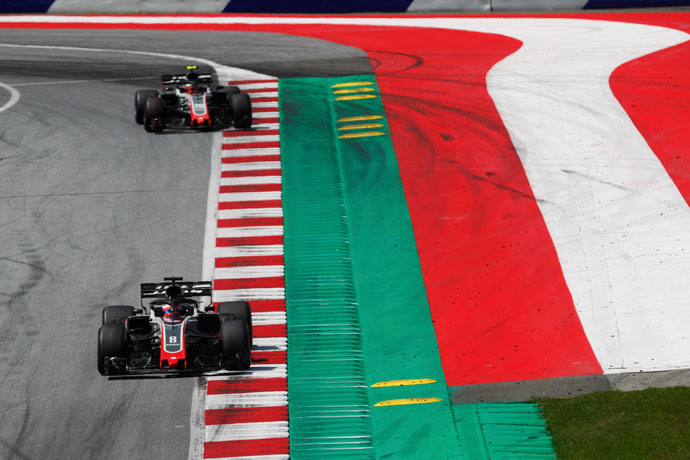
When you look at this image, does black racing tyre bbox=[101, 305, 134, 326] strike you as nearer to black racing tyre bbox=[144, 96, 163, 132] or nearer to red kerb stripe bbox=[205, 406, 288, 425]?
red kerb stripe bbox=[205, 406, 288, 425]

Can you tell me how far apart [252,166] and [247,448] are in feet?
38.7

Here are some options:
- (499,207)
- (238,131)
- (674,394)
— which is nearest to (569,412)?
(674,394)

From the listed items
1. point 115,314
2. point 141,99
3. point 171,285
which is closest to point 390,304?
point 171,285

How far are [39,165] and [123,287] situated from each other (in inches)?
295

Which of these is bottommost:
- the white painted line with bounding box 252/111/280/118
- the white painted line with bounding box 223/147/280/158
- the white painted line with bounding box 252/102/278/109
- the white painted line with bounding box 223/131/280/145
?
the white painted line with bounding box 252/102/278/109

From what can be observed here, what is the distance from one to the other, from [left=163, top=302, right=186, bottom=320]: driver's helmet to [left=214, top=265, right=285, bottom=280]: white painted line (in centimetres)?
363

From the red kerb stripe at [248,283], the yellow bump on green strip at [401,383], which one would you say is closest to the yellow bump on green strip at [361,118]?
the red kerb stripe at [248,283]

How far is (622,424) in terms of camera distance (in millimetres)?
17719

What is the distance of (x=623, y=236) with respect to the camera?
24.0 metres

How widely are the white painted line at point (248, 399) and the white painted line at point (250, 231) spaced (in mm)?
6233

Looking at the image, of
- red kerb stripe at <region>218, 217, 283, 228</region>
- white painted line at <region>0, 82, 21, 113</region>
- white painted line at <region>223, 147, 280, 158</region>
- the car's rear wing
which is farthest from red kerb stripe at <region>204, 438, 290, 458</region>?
white painted line at <region>0, 82, 21, 113</region>

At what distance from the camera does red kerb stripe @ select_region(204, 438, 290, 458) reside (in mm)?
17438

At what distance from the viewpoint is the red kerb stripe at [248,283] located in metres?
22.5

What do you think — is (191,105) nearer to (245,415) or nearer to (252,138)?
(252,138)
